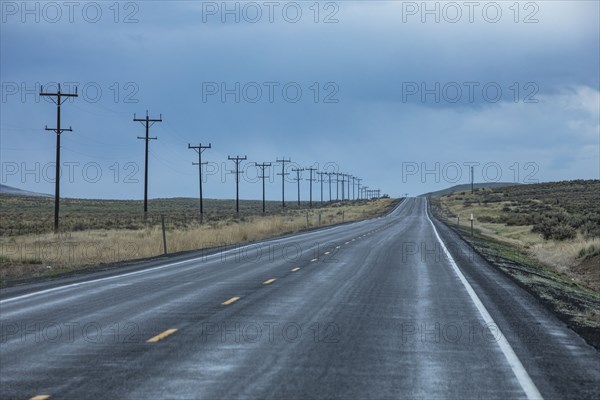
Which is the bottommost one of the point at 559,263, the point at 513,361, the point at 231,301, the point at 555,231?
the point at 559,263

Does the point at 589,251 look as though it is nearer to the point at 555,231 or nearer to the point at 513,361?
the point at 555,231

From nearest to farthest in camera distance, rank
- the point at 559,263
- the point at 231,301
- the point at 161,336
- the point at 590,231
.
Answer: the point at 161,336
the point at 231,301
the point at 559,263
the point at 590,231

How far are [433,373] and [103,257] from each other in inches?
903

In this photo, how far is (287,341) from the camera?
9.79 meters

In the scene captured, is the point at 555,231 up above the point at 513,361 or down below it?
above

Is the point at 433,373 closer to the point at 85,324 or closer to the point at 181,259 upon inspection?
the point at 85,324

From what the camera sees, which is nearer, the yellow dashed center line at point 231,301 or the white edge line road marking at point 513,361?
the white edge line road marking at point 513,361

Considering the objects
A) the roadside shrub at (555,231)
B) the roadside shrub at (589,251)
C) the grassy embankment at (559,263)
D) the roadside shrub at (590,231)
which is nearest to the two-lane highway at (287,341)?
the grassy embankment at (559,263)

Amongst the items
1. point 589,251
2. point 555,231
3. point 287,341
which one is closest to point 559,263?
point 589,251

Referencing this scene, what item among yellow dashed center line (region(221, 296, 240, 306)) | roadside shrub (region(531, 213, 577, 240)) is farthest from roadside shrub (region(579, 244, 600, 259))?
yellow dashed center line (region(221, 296, 240, 306))

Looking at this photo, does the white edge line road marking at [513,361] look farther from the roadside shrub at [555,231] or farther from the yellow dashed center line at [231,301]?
the roadside shrub at [555,231]

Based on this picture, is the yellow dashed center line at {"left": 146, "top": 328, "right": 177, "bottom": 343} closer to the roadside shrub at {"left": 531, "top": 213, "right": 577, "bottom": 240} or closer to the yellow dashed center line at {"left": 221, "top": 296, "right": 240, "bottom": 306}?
A: the yellow dashed center line at {"left": 221, "top": 296, "right": 240, "bottom": 306}

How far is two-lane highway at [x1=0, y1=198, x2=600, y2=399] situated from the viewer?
7289mm

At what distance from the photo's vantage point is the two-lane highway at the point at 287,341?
23.9 ft
